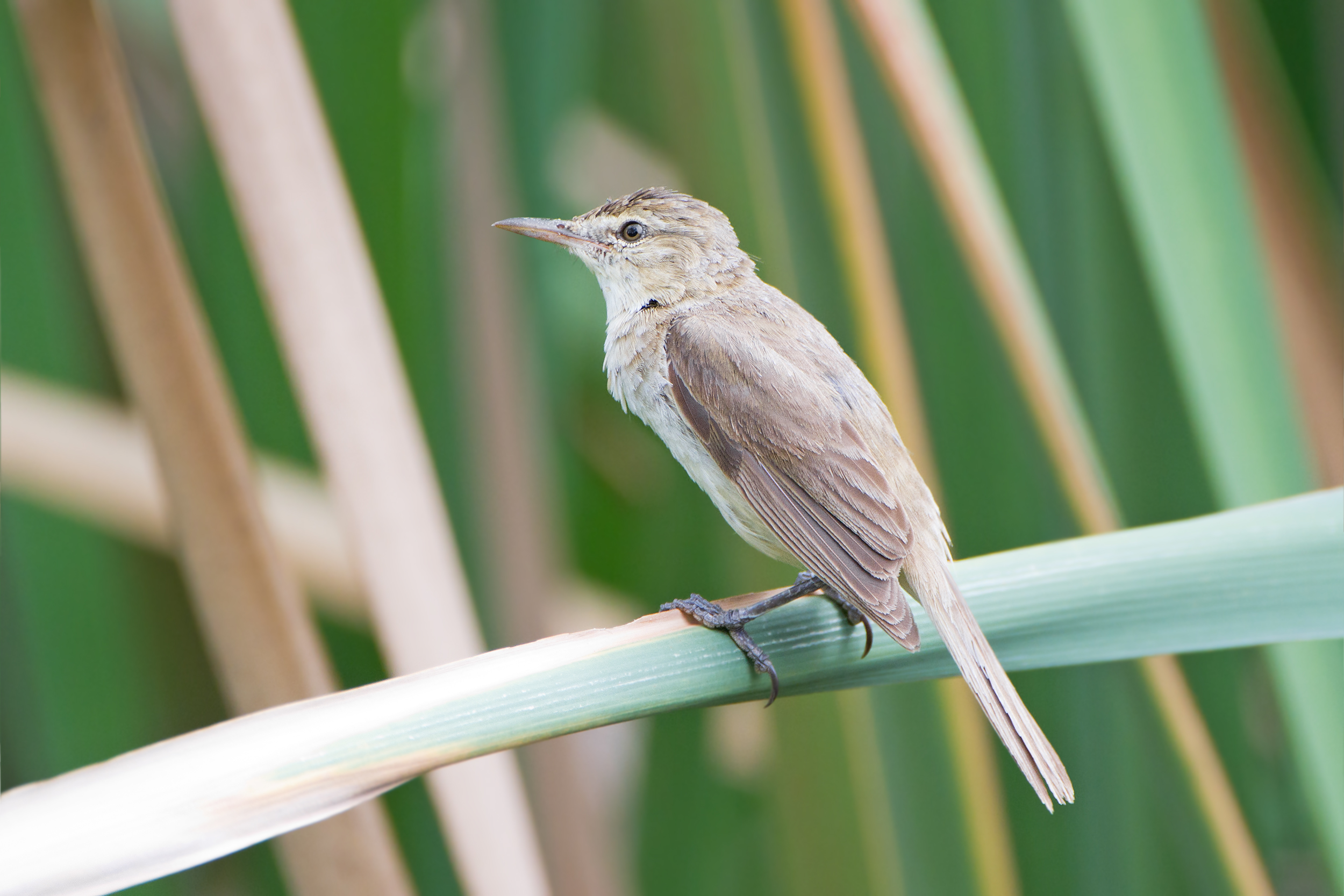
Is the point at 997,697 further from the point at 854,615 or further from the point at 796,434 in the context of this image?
the point at 796,434

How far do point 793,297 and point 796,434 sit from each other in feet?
0.69

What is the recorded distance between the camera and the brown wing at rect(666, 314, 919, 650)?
Answer: 135 cm

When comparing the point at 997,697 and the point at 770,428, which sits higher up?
the point at 770,428

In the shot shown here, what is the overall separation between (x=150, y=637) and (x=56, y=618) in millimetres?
246

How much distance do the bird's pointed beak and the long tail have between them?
90 centimetres

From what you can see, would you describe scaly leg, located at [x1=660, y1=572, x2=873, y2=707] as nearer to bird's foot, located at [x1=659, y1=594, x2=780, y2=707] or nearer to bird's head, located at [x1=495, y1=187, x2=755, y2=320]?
bird's foot, located at [x1=659, y1=594, x2=780, y2=707]

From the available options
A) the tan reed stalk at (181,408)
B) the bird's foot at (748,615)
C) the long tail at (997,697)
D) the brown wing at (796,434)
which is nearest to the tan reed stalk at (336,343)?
the tan reed stalk at (181,408)

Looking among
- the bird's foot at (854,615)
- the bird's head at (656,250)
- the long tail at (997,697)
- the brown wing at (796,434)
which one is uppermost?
the bird's head at (656,250)

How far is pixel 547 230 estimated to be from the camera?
167 centimetres

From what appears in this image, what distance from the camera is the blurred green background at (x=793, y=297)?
1.46 meters

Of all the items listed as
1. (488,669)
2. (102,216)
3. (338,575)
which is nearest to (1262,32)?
(488,669)

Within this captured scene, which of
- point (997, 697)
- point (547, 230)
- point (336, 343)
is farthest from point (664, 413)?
point (997, 697)

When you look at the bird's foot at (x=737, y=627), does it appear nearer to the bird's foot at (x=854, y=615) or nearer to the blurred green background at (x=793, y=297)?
the bird's foot at (x=854, y=615)

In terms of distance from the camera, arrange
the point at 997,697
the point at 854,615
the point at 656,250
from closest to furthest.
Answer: the point at 997,697, the point at 854,615, the point at 656,250
